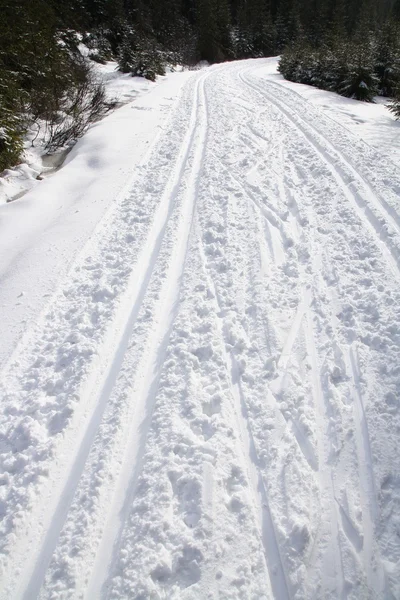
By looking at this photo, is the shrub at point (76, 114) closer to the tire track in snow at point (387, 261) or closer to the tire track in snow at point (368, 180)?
the tire track in snow at point (387, 261)

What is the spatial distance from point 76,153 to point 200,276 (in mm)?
6326

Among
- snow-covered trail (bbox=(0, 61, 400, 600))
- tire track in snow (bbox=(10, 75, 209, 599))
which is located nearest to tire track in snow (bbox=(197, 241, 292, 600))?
snow-covered trail (bbox=(0, 61, 400, 600))

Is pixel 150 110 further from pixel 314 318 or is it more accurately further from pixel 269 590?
pixel 269 590

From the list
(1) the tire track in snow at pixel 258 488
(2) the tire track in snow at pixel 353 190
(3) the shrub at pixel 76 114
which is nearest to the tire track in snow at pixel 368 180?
(2) the tire track in snow at pixel 353 190

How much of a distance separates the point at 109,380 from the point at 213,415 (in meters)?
1.06

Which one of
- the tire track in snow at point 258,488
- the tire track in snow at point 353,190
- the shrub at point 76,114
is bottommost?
the tire track in snow at point 258,488

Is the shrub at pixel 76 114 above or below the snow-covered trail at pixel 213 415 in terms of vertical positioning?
above

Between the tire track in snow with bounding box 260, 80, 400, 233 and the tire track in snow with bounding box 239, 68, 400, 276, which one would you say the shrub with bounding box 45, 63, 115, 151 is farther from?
the tire track in snow with bounding box 260, 80, 400, 233

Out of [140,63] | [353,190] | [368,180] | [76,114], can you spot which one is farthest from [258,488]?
[140,63]

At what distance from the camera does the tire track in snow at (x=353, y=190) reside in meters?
4.30

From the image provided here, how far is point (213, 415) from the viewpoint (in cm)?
263

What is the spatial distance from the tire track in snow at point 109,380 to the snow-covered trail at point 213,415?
1 centimetres

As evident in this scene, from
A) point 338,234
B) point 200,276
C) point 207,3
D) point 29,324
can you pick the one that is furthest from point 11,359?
point 207,3

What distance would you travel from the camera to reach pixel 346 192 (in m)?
5.64
